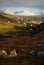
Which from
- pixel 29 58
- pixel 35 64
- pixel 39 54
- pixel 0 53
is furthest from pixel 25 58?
pixel 0 53

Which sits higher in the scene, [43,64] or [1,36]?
[43,64]

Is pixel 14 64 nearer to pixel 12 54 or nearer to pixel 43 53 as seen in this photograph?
pixel 43 53

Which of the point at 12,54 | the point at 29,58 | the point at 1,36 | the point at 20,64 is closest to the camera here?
the point at 20,64

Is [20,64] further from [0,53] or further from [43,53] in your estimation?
A: [0,53]

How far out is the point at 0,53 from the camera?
5756cm

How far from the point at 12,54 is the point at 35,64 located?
1731cm

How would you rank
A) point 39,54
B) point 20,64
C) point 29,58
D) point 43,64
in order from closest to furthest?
point 43,64 < point 20,64 < point 29,58 < point 39,54

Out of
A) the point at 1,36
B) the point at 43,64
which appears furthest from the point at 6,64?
the point at 1,36

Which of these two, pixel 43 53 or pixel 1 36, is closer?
pixel 43 53

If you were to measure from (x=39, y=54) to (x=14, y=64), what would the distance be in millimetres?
9994

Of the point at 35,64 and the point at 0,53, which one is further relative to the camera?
the point at 0,53

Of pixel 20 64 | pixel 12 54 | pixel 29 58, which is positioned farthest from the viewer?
pixel 12 54

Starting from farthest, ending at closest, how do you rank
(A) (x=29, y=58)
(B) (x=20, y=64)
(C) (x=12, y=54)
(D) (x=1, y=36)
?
(D) (x=1, y=36) → (C) (x=12, y=54) → (A) (x=29, y=58) → (B) (x=20, y=64)

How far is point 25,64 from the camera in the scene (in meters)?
40.4
